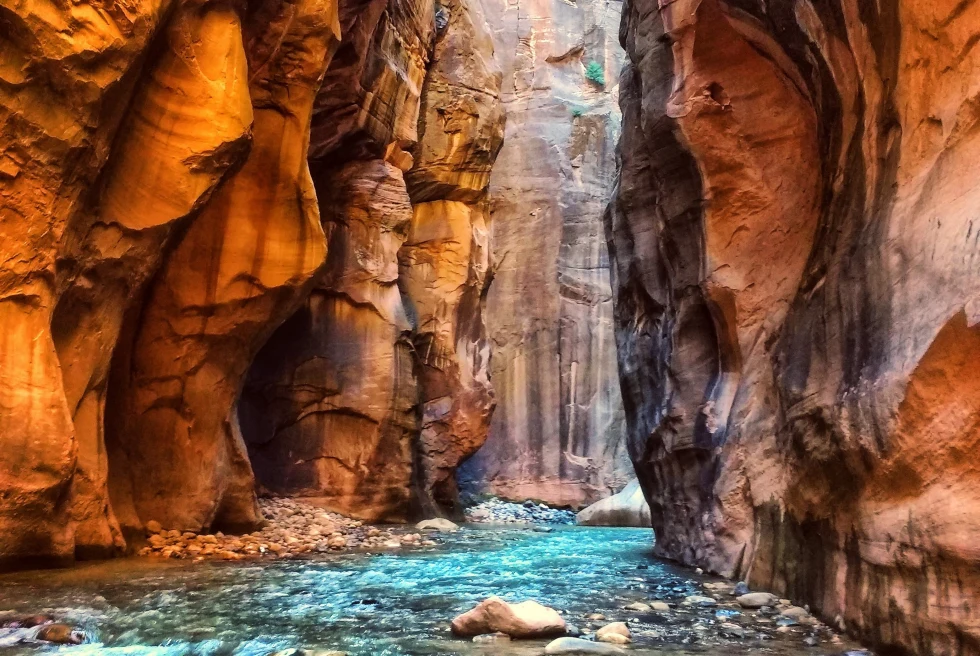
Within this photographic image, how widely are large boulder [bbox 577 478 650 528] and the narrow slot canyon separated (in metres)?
5.60

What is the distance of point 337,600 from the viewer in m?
5.48

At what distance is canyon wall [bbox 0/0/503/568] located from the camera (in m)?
6.30

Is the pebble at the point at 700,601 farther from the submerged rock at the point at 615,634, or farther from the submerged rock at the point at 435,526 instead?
the submerged rock at the point at 435,526

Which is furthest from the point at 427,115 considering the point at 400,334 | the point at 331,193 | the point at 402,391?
the point at 402,391

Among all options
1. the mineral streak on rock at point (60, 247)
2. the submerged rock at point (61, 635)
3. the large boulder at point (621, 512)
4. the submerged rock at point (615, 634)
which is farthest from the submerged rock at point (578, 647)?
the large boulder at point (621, 512)

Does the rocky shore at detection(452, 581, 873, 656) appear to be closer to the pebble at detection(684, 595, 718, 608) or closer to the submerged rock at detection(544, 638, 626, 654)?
the submerged rock at detection(544, 638, 626, 654)

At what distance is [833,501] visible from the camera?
15.7 ft

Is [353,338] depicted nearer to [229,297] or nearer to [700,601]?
[229,297]

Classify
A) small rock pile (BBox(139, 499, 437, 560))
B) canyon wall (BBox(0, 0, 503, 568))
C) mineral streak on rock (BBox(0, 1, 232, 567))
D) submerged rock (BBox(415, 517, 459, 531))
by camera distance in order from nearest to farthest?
mineral streak on rock (BBox(0, 1, 232, 567)), canyon wall (BBox(0, 0, 503, 568)), small rock pile (BBox(139, 499, 437, 560)), submerged rock (BBox(415, 517, 459, 531))

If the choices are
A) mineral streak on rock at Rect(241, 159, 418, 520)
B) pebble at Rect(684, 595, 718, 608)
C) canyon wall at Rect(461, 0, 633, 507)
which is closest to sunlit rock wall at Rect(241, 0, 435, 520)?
mineral streak on rock at Rect(241, 159, 418, 520)

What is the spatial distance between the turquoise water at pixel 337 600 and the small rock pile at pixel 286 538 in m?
0.73

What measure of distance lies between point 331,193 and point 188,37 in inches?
301

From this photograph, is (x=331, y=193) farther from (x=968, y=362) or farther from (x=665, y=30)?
(x=968, y=362)

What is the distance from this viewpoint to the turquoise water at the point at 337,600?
4.04m
